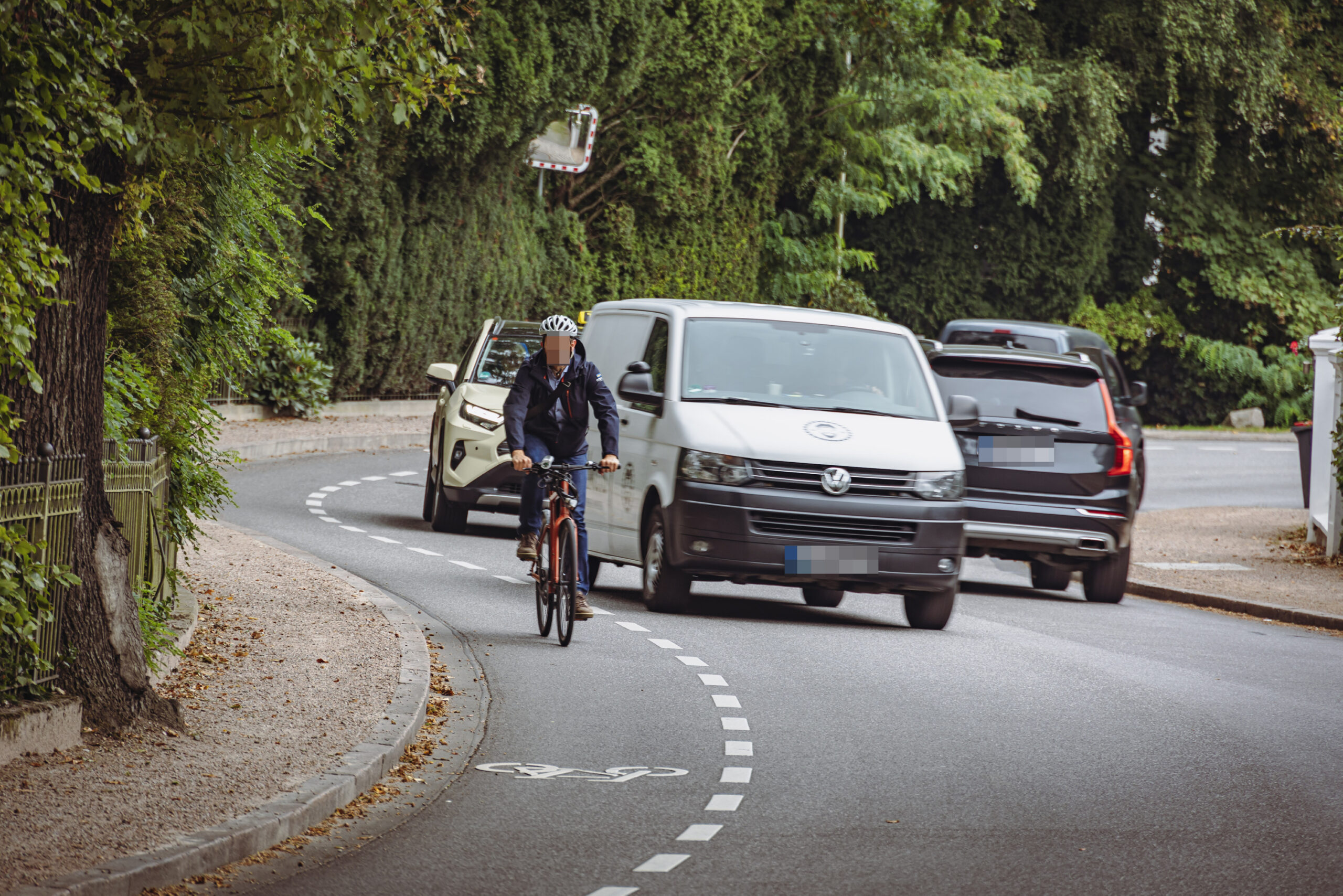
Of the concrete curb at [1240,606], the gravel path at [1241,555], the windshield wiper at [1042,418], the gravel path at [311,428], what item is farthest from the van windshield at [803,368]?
the gravel path at [311,428]

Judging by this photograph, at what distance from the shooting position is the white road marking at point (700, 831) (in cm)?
665

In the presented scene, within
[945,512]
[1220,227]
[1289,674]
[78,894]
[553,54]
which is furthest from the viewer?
[1220,227]

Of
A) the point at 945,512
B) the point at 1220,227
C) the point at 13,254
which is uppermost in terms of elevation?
the point at 1220,227

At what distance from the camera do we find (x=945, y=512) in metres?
12.2

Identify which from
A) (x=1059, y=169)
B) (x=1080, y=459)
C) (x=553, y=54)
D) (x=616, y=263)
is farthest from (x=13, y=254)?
(x=1059, y=169)

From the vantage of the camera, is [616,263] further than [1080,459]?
Yes

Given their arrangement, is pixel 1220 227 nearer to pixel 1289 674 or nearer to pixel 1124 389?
pixel 1124 389

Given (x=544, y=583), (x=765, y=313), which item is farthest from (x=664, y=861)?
(x=765, y=313)

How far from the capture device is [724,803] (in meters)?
7.21

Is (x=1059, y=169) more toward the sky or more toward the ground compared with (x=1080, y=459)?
more toward the sky

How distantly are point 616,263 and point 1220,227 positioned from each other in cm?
1946

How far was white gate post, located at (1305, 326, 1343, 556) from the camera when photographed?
61.9 feet

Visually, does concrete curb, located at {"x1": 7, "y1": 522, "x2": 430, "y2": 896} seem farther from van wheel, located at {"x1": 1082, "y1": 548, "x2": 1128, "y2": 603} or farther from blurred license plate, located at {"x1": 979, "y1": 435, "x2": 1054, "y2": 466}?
van wheel, located at {"x1": 1082, "y1": 548, "x2": 1128, "y2": 603}

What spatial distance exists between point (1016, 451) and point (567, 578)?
5178 mm
